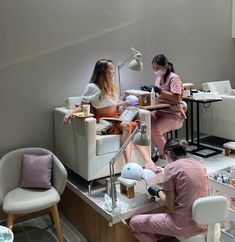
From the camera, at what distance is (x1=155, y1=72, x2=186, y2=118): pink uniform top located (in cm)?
414

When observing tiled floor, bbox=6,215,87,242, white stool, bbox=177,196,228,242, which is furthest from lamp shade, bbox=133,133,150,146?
tiled floor, bbox=6,215,87,242

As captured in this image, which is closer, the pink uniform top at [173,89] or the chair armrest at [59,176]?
the chair armrest at [59,176]

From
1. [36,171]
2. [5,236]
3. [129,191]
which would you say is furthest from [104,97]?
[5,236]

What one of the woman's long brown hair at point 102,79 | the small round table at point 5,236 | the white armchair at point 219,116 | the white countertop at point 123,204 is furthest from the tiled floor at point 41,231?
the white armchair at point 219,116

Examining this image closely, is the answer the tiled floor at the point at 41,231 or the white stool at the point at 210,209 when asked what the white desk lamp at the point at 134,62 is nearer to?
the tiled floor at the point at 41,231

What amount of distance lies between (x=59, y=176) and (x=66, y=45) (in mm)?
1477

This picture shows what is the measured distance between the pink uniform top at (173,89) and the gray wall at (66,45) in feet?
1.82

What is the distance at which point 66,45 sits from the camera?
4.05 metres

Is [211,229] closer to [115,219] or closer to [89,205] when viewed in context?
[115,219]

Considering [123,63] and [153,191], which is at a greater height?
[123,63]

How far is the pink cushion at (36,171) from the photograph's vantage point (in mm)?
3369

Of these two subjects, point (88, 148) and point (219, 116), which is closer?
point (88, 148)

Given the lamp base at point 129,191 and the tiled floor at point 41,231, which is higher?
the lamp base at point 129,191

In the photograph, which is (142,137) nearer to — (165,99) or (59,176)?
(59,176)
